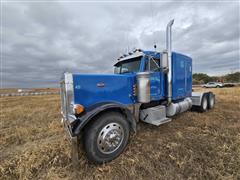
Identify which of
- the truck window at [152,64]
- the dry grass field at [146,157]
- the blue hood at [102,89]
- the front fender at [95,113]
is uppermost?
the truck window at [152,64]

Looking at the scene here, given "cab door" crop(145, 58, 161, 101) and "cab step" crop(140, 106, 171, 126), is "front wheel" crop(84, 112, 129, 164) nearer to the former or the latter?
"cab step" crop(140, 106, 171, 126)

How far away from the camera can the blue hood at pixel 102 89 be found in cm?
292

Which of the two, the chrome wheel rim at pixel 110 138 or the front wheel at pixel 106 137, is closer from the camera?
the front wheel at pixel 106 137

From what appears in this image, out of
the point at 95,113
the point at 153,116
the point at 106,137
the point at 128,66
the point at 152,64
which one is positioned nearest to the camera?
the point at 95,113

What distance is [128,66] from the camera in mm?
4395

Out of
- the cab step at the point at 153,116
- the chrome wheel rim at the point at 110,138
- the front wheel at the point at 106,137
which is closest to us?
the front wheel at the point at 106,137

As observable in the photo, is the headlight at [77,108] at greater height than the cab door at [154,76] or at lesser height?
lesser

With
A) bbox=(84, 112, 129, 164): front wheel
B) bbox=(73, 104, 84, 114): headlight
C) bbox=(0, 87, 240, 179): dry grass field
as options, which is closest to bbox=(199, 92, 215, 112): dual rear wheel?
bbox=(0, 87, 240, 179): dry grass field

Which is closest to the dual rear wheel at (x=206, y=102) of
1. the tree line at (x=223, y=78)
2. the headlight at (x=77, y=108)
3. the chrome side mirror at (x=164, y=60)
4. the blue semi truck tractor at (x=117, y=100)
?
the blue semi truck tractor at (x=117, y=100)

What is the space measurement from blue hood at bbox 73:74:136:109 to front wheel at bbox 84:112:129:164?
18.1 inches

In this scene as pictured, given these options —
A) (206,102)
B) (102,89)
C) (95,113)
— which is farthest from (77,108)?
(206,102)

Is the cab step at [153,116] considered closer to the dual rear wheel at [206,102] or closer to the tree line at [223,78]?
the dual rear wheel at [206,102]

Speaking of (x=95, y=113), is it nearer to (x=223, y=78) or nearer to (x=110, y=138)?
(x=110, y=138)

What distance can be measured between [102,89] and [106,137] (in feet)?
3.61
